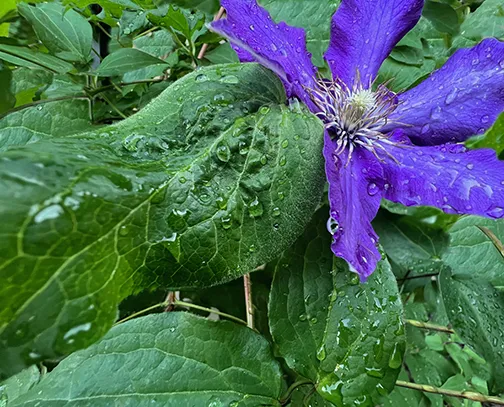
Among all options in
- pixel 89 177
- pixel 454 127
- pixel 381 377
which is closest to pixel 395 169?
pixel 454 127

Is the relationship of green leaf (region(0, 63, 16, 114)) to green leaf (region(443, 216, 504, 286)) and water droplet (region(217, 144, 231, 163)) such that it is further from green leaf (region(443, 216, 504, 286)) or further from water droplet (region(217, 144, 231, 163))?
green leaf (region(443, 216, 504, 286))

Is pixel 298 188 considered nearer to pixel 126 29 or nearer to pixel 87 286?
pixel 87 286

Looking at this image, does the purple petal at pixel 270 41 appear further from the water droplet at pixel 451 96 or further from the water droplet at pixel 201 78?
the water droplet at pixel 451 96

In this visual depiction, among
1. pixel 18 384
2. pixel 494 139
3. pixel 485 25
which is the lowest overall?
pixel 18 384

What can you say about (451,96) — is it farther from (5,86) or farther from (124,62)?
(5,86)

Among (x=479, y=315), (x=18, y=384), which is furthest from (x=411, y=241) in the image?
(x=18, y=384)
